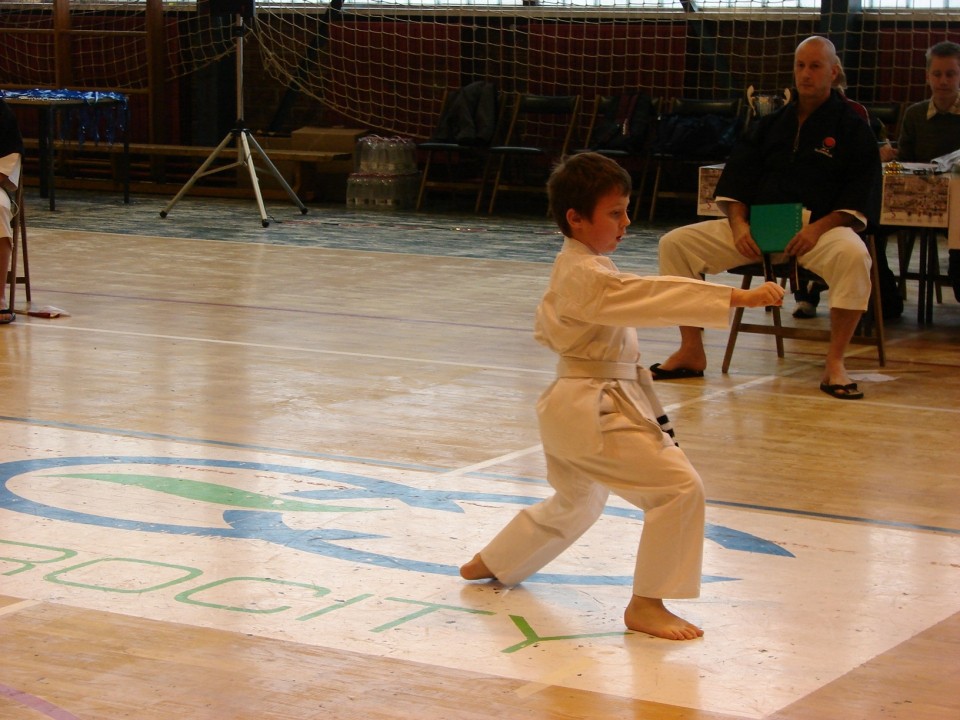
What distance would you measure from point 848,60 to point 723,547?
860cm

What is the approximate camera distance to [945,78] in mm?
6246

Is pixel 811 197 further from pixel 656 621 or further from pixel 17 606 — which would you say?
pixel 17 606

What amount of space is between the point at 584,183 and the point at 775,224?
100 inches

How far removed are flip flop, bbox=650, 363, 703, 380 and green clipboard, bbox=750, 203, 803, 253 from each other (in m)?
0.50

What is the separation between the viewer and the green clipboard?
5016mm

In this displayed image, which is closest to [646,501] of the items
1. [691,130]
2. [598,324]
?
[598,324]

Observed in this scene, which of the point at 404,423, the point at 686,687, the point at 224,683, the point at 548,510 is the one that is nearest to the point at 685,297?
the point at 548,510

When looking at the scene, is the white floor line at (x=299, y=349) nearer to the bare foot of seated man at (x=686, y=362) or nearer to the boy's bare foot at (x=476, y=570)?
the bare foot of seated man at (x=686, y=362)

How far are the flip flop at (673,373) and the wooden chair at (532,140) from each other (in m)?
6.05

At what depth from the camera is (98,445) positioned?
3.91 meters

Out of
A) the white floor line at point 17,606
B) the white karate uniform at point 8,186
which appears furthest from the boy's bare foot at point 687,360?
the white floor line at point 17,606

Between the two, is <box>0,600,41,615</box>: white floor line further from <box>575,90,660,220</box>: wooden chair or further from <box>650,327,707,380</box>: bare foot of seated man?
<box>575,90,660,220</box>: wooden chair

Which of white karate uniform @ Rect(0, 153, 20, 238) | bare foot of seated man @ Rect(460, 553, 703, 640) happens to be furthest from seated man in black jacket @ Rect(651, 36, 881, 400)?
white karate uniform @ Rect(0, 153, 20, 238)

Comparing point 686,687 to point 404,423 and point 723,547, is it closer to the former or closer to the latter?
point 723,547
